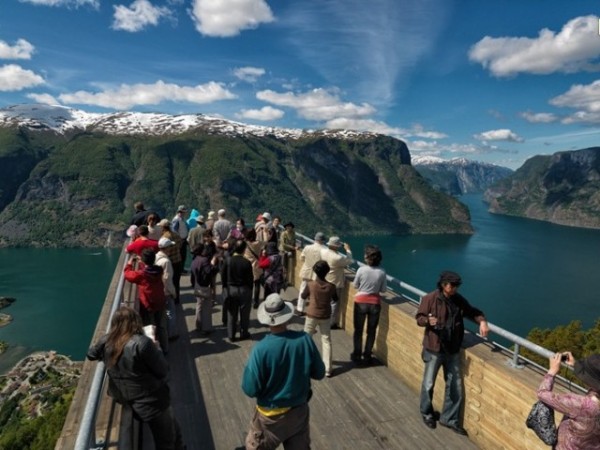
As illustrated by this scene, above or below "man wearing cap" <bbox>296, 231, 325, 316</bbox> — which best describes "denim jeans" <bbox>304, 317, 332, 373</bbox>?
below

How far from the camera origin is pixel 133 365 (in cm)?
347

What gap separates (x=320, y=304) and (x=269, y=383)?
3.19 meters

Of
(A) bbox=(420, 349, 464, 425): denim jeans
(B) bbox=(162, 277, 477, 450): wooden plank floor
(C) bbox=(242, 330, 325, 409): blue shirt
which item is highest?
(C) bbox=(242, 330, 325, 409): blue shirt

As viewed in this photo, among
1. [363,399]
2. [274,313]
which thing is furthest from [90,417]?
[363,399]

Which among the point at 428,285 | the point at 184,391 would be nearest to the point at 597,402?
the point at 184,391

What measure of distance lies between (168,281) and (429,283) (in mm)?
109497

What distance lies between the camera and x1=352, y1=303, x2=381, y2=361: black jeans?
6.93m

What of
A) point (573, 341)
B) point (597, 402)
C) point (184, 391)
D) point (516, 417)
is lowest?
point (573, 341)

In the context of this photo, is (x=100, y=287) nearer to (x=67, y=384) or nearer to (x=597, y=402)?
(x=67, y=384)

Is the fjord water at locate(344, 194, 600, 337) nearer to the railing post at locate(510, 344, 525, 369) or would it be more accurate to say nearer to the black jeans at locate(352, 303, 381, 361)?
the black jeans at locate(352, 303, 381, 361)

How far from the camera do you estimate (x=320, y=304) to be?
21.6 ft

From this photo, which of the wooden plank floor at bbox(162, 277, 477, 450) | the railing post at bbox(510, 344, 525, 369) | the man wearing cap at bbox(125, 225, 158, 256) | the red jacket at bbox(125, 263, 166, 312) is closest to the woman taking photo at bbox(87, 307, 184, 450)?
the wooden plank floor at bbox(162, 277, 477, 450)

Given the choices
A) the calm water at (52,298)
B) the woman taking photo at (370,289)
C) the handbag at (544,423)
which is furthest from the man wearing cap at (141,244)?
the calm water at (52,298)

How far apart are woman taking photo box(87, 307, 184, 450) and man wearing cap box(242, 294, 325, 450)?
0.85 m
